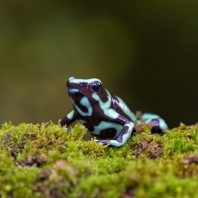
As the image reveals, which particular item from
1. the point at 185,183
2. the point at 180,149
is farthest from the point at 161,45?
the point at 185,183

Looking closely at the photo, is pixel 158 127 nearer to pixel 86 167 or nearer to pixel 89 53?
pixel 86 167

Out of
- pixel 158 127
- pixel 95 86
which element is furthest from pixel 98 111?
pixel 158 127

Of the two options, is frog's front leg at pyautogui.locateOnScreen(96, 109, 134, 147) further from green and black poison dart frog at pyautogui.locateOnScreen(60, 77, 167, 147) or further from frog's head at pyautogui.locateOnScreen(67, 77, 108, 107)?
frog's head at pyautogui.locateOnScreen(67, 77, 108, 107)

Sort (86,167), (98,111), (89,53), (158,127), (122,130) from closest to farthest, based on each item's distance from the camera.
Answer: (86,167)
(122,130)
(98,111)
(158,127)
(89,53)

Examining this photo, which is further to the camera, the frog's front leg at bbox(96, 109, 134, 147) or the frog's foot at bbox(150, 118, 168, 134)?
the frog's foot at bbox(150, 118, 168, 134)

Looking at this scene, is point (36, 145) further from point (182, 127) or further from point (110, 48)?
point (110, 48)

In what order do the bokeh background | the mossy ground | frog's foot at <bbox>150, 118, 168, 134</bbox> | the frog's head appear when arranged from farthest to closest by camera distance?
the bokeh background, frog's foot at <bbox>150, 118, 168, 134</bbox>, the frog's head, the mossy ground

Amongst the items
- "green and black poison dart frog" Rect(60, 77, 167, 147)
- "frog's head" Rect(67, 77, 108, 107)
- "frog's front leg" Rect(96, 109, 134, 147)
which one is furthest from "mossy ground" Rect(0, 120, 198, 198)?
"frog's head" Rect(67, 77, 108, 107)
